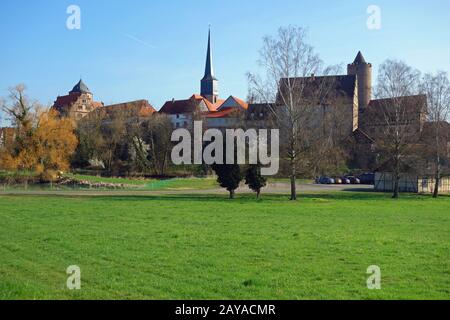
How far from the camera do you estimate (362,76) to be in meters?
116

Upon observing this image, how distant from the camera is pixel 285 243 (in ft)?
49.3

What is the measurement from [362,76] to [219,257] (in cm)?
11102

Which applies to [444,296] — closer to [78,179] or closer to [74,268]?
[74,268]

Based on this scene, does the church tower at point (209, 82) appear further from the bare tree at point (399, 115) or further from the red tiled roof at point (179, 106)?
the bare tree at point (399, 115)

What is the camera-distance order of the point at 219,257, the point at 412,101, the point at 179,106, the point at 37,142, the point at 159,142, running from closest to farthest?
the point at 219,257 → the point at 412,101 → the point at 37,142 → the point at 159,142 → the point at 179,106

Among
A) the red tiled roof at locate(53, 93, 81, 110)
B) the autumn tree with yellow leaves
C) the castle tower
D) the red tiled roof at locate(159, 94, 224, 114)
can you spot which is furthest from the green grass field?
the red tiled roof at locate(53, 93, 81, 110)

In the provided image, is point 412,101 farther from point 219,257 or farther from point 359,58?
point 359,58

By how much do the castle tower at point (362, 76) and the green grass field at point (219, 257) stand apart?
9652cm

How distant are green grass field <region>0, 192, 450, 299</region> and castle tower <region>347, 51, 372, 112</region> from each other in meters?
96.5

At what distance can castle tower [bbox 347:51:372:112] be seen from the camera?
4493 inches

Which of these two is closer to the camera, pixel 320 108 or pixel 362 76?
pixel 320 108

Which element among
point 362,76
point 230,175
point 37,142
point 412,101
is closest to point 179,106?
point 362,76
